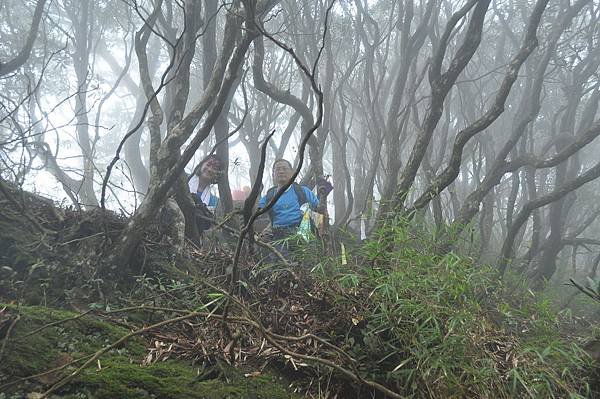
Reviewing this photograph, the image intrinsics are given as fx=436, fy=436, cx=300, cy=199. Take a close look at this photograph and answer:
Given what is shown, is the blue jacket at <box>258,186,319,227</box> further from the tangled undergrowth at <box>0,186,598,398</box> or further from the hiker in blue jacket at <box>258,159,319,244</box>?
the tangled undergrowth at <box>0,186,598,398</box>

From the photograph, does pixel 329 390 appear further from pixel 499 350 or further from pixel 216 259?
pixel 216 259

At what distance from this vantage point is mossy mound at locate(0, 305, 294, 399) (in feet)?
6.31

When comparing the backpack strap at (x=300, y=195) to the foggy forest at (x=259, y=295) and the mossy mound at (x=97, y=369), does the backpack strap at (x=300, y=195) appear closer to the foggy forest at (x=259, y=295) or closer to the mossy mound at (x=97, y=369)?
the foggy forest at (x=259, y=295)

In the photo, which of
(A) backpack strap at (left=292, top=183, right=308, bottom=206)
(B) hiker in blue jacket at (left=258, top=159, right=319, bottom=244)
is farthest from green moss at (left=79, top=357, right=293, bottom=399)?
Result: (A) backpack strap at (left=292, top=183, right=308, bottom=206)

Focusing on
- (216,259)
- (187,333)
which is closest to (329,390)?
(187,333)

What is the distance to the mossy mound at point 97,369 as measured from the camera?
6.31 ft

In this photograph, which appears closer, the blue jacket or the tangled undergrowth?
the tangled undergrowth

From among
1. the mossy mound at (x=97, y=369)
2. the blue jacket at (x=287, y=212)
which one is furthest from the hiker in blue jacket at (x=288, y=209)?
the mossy mound at (x=97, y=369)

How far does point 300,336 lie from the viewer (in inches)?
96.7

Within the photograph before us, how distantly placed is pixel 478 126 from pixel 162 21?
509cm

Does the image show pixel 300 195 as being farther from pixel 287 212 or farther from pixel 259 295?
pixel 259 295

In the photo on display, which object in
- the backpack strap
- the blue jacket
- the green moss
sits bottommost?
the green moss

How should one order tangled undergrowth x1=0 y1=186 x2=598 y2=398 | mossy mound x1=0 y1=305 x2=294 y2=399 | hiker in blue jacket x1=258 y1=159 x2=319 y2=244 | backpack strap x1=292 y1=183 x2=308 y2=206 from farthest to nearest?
1. backpack strap x1=292 y1=183 x2=308 y2=206
2. hiker in blue jacket x1=258 y1=159 x2=319 y2=244
3. tangled undergrowth x1=0 y1=186 x2=598 y2=398
4. mossy mound x1=0 y1=305 x2=294 y2=399

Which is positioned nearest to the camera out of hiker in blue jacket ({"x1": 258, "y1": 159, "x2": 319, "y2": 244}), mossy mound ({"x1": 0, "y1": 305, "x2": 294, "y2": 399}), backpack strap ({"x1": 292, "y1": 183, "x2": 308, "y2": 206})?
mossy mound ({"x1": 0, "y1": 305, "x2": 294, "y2": 399})
